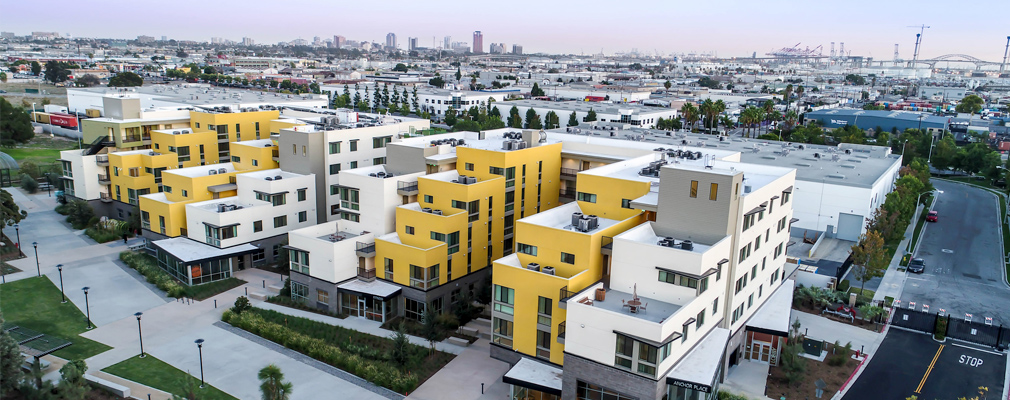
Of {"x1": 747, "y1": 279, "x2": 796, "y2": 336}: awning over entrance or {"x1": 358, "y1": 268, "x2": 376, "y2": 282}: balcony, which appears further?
{"x1": 358, "y1": 268, "x2": 376, "y2": 282}: balcony

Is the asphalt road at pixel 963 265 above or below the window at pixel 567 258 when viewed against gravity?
below

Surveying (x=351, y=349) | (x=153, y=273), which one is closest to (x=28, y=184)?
(x=153, y=273)

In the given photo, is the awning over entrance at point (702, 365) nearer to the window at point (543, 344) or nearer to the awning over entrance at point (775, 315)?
the awning over entrance at point (775, 315)

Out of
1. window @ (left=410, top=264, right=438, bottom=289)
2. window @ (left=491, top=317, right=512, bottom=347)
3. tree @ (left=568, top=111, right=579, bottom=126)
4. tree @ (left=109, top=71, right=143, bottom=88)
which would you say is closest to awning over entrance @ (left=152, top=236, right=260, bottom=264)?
window @ (left=410, top=264, right=438, bottom=289)

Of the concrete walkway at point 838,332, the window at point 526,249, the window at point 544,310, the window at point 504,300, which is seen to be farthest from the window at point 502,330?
the concrete walkway at point 838,332

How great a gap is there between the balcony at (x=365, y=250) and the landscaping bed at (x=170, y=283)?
35.3 feet

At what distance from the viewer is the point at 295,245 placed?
137ft

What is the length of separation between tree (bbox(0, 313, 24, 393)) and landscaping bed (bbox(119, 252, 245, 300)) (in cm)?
1455

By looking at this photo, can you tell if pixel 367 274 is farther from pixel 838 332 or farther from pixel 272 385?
pixel 838 332

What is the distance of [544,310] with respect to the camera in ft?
A: 100

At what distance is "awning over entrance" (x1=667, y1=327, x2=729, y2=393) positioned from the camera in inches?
1053

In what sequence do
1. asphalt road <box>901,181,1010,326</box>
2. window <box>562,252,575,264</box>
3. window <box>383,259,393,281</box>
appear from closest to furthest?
window <box>562,252,575,264</box> < window <box>383,259,393,281</box> < asphalt road <box>901,181,1010,326</box>

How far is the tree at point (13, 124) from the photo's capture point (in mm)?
89062

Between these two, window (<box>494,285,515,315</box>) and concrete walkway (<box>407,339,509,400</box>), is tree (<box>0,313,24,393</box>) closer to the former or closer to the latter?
concrete walkway (<box>407,339,509,400</box>)
